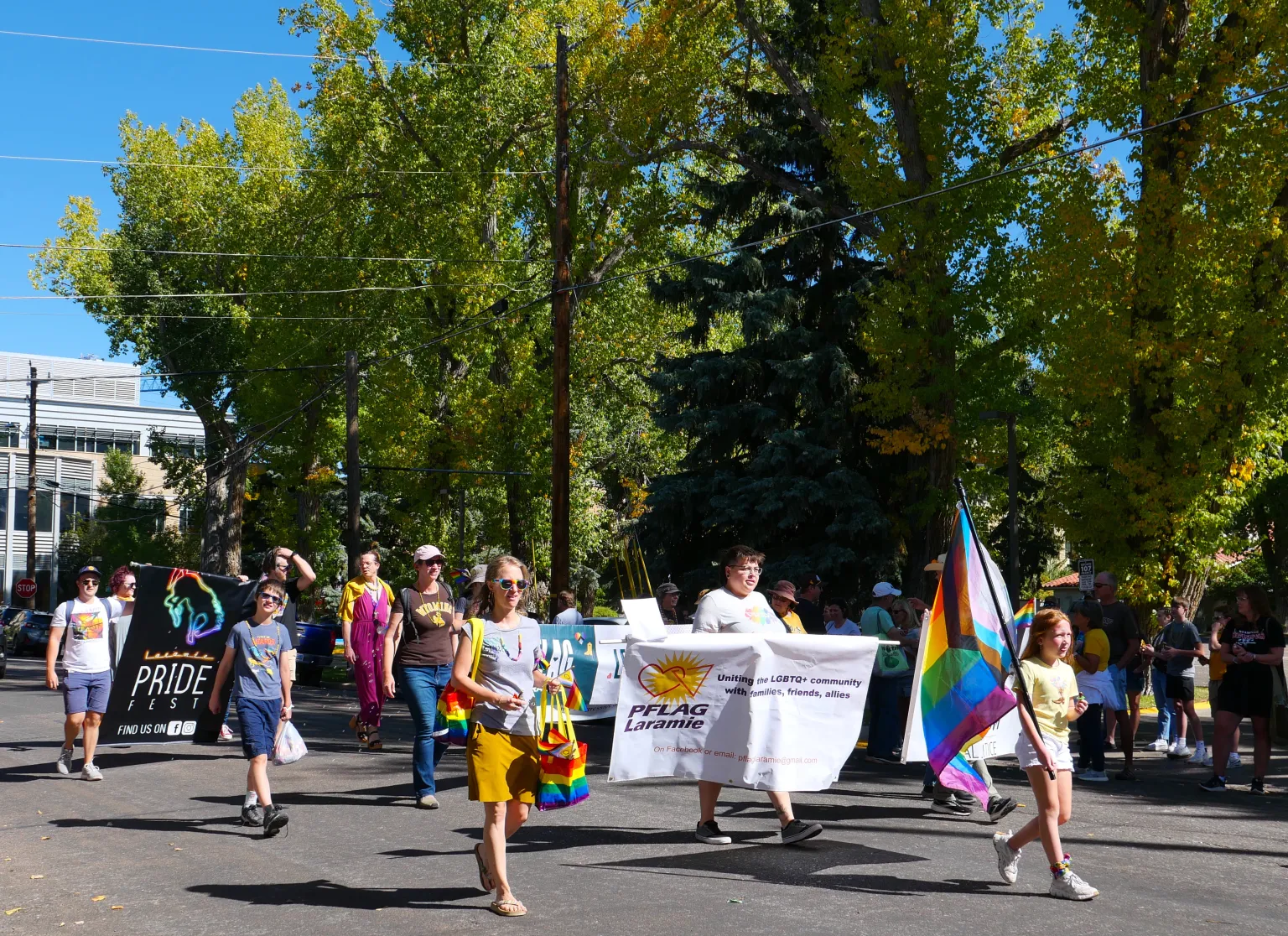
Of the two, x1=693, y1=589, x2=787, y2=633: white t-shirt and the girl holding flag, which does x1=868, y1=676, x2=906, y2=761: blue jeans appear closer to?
x1=693, y1=589, x2=787, y2=633: white t-shirt

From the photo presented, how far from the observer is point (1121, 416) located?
68.4 feet

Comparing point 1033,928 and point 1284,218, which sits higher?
point 1284,218

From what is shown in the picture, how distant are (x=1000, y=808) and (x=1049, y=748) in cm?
211

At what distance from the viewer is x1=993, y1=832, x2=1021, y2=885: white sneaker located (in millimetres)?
6980

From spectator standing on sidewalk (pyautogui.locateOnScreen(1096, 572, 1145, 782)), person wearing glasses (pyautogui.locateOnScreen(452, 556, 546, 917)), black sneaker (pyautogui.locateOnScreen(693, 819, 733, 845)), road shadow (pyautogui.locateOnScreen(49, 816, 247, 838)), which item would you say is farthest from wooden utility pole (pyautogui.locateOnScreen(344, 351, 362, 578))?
person wearing glasses (pyautogui.locateOnScreen(452, 556, 546, 917))

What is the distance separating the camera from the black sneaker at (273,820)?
8391mm

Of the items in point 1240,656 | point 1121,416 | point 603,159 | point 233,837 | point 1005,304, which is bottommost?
point 233,837

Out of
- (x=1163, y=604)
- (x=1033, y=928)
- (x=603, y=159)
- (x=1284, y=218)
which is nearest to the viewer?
(x=1033, y=928)

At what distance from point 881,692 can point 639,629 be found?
4312 mm

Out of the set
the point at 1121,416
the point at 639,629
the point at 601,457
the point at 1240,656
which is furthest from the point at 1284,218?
the point at 601,457

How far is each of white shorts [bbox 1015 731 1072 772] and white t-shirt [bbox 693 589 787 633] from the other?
1.83m

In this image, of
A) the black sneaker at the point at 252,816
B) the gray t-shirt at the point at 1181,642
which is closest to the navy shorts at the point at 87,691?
the black sneaker at the point at 252,816

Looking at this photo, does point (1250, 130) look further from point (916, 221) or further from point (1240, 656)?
point (1240, 656)

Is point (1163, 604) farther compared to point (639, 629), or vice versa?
point (1163, 604)
